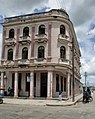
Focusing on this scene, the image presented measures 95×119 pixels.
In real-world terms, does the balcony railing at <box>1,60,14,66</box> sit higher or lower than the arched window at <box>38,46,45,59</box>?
lower

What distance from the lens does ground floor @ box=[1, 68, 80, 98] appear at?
1362 inches

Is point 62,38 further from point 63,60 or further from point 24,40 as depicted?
point 24,40

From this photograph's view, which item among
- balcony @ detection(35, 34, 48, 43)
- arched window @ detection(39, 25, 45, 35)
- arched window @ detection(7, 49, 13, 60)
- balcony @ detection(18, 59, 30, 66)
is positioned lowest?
balcony @ detection(18, 59, 30, 66)

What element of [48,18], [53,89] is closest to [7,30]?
[48,18]

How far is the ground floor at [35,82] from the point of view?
113 ft

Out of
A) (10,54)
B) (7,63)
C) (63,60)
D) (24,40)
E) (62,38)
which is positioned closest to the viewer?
(63,60)

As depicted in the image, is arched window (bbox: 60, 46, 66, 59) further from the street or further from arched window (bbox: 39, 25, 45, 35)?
the street

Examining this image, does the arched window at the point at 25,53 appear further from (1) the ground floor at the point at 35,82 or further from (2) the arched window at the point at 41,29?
(2) the arched window at the point at 41,29

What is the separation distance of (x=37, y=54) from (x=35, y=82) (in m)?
4.28

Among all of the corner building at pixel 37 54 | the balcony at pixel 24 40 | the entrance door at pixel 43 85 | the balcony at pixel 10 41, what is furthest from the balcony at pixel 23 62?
the balcony at pixel 10 41

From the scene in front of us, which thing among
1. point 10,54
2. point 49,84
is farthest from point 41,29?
point 49,84

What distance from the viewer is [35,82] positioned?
36.4 metres

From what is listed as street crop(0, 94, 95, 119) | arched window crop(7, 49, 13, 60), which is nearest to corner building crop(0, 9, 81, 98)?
arched window crop(7, 49, 13, 60)

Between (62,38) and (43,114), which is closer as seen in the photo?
(43,114)
